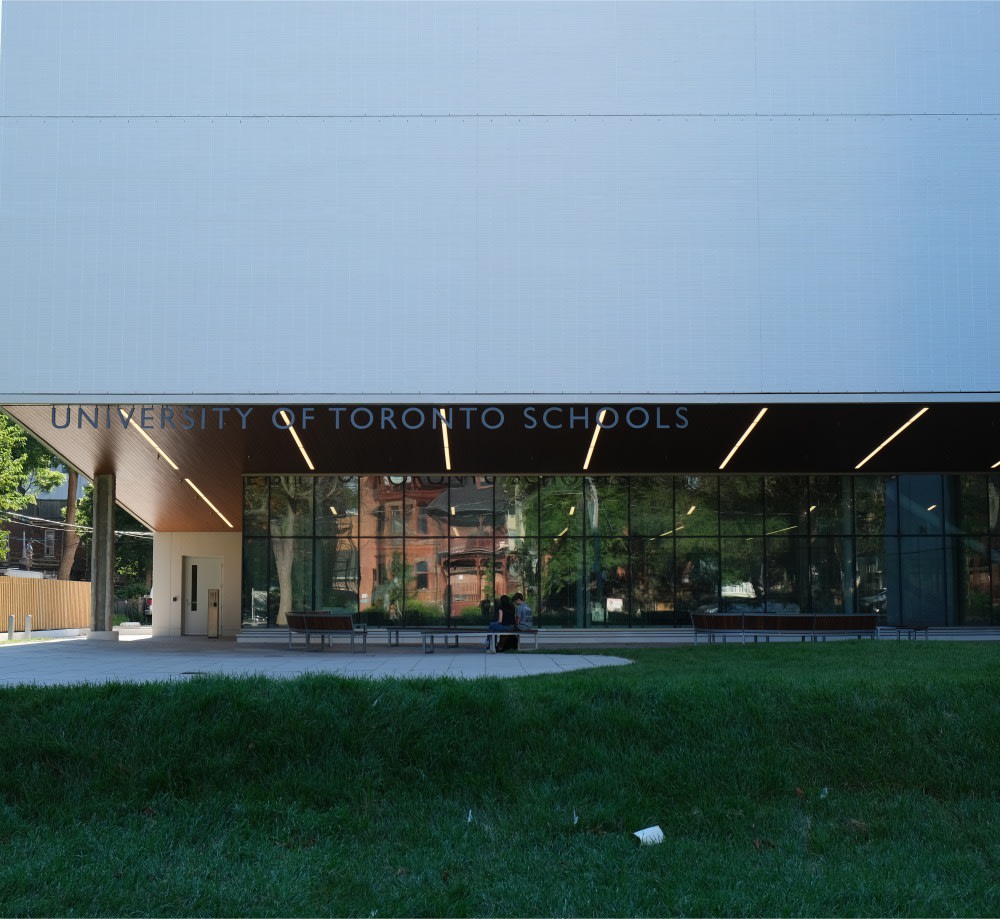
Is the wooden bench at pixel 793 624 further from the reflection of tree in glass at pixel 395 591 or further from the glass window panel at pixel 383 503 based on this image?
the glass window panel at pixel 383 503

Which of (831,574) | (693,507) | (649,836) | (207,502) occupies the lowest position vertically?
(649,836)

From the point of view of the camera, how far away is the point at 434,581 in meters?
27.1

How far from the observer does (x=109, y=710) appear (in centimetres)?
1016

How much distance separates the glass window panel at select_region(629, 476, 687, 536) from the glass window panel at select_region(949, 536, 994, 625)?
23.9ft

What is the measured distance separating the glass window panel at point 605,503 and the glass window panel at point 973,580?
862 centimetres

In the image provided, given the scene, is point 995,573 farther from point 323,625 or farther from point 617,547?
point 323,625

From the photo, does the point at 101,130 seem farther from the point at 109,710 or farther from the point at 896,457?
the point at 896,457

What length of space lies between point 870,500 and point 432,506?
450 inches

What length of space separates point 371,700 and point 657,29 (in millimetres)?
16688

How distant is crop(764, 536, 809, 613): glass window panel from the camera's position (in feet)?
89.7

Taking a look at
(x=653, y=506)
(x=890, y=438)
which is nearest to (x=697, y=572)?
(x=653, y=506)

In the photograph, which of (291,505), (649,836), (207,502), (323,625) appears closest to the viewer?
(649,836)

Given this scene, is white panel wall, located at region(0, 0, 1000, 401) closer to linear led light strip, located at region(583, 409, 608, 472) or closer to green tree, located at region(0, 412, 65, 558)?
linear led light strip, located at region(583, 409, 608, 472)

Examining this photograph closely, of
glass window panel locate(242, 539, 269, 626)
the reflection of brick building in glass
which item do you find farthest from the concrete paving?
the reflection of brick building in glass
